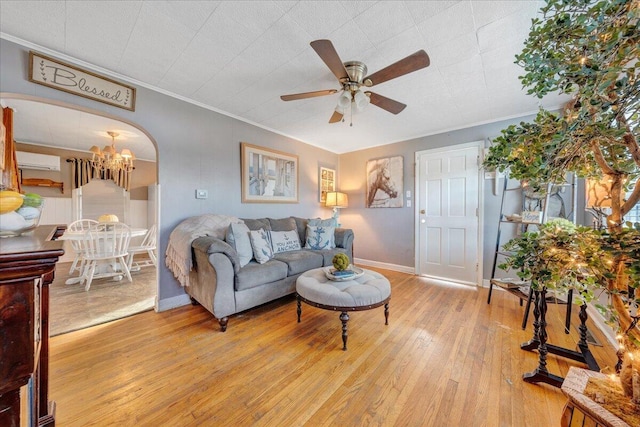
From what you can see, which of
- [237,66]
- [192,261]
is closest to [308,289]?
[192,261]

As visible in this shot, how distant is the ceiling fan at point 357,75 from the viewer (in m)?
1.54

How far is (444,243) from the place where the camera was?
3592mm

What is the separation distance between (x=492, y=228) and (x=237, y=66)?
365 cm

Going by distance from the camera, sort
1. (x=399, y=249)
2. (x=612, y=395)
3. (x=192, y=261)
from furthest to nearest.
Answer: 1. (x=399, y=249)
2. (x=192, y=261)
3. (x=612, y=395)

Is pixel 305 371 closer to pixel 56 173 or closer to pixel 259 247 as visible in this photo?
pixel 259 247

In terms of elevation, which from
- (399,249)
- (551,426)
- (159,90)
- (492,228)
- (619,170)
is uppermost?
(159,90)

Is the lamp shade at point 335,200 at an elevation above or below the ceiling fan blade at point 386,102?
below

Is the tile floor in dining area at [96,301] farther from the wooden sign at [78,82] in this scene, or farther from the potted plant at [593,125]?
the potted plant at [593,125]

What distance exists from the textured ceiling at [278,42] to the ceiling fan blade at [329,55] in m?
0.22

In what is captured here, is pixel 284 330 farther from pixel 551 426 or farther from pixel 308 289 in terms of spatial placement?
pixel 551 426

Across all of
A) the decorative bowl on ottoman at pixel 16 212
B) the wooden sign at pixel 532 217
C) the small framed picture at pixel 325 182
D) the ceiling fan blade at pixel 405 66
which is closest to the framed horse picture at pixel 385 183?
the small framed picture at pixel 325 182

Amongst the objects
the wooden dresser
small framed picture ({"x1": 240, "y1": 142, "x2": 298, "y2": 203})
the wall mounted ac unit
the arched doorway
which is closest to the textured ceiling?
the arched doorway

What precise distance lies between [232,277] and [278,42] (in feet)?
6.59

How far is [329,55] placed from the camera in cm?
157
